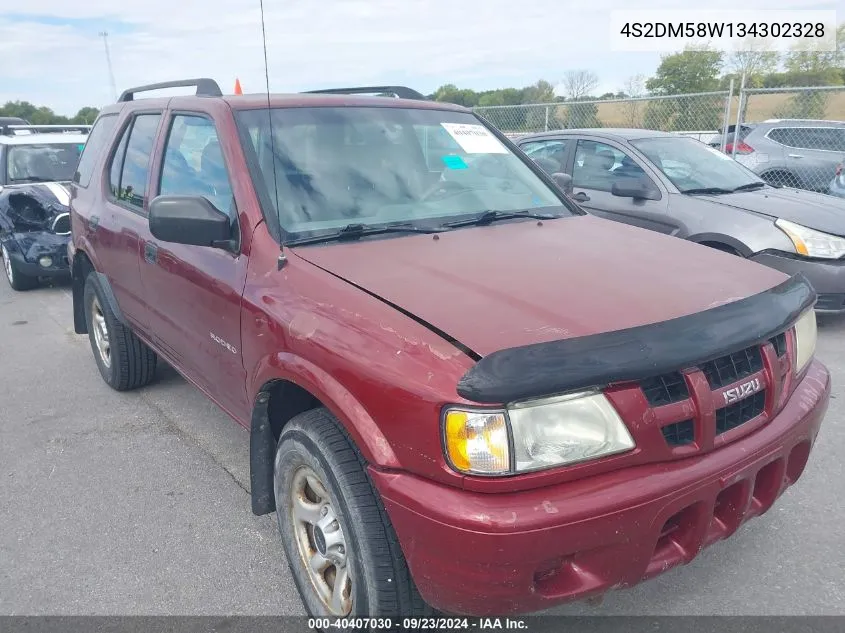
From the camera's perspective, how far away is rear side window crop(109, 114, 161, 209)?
3604mm

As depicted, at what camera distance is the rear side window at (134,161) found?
11.8 ft

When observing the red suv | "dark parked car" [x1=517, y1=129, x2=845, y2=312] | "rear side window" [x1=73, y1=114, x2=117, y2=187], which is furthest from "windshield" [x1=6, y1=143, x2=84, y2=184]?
the red suv

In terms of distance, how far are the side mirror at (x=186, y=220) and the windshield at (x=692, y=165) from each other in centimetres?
447

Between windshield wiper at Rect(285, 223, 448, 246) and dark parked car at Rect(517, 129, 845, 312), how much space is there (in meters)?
2.35

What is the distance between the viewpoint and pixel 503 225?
2.92m

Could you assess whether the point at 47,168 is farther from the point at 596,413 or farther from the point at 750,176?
the point at 596,413

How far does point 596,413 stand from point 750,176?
5.53 metres

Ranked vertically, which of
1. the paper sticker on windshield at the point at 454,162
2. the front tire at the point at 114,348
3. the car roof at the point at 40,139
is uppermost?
the paper sticker on windshield at the point at 454,162

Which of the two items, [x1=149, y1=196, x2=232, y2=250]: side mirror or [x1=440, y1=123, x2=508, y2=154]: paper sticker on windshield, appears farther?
[x1=440, y1=123, x2=508, y2=154]: paper sticker on windshield

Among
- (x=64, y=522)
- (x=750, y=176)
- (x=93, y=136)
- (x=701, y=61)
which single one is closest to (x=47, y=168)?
(x=93, y=136)

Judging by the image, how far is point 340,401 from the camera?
1.97m

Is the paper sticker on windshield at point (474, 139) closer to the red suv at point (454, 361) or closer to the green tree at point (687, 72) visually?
the red suv at point (454, 361)

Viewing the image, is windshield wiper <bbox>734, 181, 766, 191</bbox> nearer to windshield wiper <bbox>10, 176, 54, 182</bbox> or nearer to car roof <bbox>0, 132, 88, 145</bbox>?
car roof <bbox>0, 132, 88, 145</bbox>

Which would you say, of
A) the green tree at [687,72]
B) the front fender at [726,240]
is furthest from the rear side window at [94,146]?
the green tree at [687,72]
